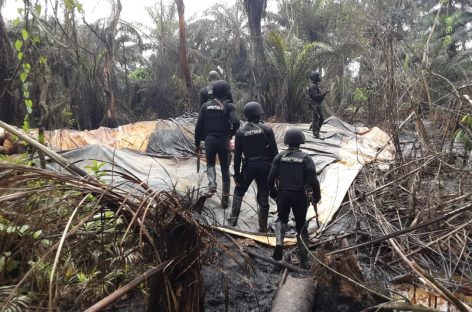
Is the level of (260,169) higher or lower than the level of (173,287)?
higher

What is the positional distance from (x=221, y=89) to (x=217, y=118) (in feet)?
1.37

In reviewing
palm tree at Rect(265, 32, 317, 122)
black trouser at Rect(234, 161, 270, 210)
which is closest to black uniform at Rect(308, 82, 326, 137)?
palm tree at Rect(265, 32, 317, 122)

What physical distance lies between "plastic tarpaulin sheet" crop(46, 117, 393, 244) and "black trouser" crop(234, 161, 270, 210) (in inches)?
15.1

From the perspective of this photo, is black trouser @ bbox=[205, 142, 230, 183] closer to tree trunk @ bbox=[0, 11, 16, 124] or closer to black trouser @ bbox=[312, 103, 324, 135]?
tree trunk @ bbox=[0, 11, 16, 124]

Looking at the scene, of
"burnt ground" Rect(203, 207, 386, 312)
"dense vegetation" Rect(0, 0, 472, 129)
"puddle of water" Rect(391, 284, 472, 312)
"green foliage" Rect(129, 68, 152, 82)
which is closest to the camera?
"burnt ground" Rect(203, 207, 386, 312)

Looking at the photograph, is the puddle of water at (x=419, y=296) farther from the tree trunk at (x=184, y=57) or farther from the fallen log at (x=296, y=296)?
the tree trunk at (x=184, y=57)

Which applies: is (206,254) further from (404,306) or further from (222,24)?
(222,24)

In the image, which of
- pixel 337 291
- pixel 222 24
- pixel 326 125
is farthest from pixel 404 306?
pixel 222 24

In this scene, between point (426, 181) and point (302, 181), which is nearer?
point (302, 181)

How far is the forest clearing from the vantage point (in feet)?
7.82

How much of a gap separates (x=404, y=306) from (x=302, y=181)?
246 centimetres

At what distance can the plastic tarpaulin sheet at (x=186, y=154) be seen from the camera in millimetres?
6082

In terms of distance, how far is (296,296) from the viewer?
348 cm

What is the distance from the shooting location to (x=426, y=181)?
19.5ft
